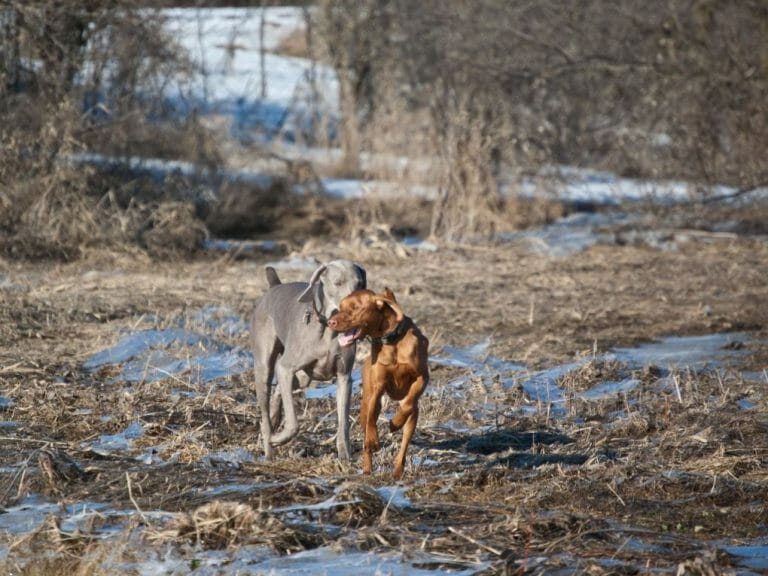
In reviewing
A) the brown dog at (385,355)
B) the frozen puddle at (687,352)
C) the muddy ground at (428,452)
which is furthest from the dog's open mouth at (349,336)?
the frozen puddle at (687,352)

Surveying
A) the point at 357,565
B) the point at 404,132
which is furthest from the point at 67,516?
the point at 404,132

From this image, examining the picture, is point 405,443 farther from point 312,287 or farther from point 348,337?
point 312,287

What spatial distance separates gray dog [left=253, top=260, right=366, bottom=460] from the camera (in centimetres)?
666

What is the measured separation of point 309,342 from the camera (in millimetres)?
6793

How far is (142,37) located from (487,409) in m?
9.95

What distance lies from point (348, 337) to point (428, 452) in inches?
41.8

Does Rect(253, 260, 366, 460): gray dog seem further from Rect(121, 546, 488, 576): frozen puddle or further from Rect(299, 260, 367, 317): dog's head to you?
Rect(121, 546, 488, 576): frozen puddle

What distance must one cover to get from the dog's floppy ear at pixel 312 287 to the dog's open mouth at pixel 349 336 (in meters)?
0.39

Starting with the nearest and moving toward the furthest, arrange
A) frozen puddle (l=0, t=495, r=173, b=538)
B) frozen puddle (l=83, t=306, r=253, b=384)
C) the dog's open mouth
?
1. frozen puddle (l=0, t=495, r=173, b=538)
2. the dog's open mouth
3. frozen puddle (l=83, t=306, r=253, b=384)

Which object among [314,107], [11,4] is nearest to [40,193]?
[11,4]

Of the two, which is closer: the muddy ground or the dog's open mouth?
the muddy ground

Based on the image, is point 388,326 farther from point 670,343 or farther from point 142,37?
point 142,37

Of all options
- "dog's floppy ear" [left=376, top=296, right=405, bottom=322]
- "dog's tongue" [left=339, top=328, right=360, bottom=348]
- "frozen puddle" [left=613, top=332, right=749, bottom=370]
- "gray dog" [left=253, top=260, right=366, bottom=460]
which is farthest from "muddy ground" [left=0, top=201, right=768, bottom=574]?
"dog's floppy ear" [left=376, top=296, right=405, bottom=322]

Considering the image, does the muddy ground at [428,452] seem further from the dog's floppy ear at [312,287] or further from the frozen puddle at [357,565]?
the dog's floppy ear at [312,287]
